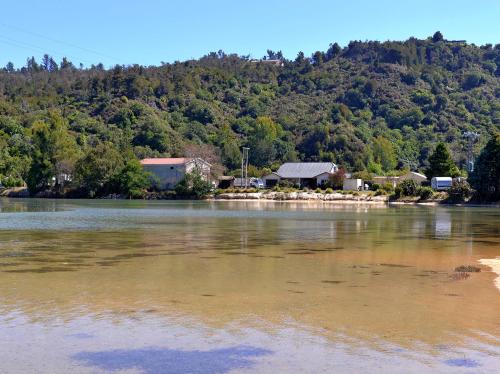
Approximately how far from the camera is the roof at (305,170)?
349ft

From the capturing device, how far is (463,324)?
11.3 meters

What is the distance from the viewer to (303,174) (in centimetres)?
10738

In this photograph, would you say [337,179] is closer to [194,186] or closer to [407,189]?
[407,189]

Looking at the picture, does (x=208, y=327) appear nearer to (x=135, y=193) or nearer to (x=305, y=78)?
(x=135, y=193)

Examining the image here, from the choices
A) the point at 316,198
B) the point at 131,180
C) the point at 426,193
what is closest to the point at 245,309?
the point at 426,193

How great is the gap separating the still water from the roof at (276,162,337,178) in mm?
81933

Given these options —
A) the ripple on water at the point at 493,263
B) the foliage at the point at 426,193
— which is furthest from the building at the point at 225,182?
the ripple on water at the point at 493,263

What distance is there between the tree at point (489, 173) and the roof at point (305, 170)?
116ft

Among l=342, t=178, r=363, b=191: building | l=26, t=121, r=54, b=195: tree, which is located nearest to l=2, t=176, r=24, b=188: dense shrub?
l=26, t=121, r=54, b=195: tree

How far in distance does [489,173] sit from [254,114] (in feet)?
286

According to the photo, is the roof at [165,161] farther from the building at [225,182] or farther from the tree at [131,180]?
the building at [225,182]

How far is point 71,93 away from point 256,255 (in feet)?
456

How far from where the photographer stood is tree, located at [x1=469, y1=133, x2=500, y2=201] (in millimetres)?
70438

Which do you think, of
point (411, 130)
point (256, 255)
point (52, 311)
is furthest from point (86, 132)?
point (52, 311)
